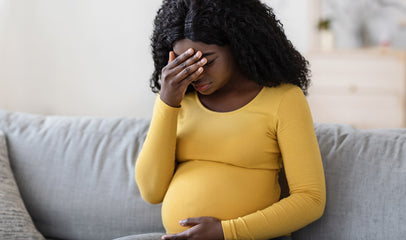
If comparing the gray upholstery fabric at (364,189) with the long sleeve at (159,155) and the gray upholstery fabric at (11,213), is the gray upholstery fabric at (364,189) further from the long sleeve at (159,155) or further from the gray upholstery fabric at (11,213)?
the gray upholstery fabric at (11,213)

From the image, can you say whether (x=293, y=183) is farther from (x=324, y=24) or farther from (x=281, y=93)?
(x=324, y=24)

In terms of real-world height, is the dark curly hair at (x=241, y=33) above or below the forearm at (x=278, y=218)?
above

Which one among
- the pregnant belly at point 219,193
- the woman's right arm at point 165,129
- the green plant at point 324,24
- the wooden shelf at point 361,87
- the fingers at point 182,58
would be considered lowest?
the wooden shelf at point 361,87

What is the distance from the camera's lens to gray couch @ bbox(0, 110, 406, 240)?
1.26 metres

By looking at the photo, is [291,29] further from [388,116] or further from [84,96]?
[84,96]

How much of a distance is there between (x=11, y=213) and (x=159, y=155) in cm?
51

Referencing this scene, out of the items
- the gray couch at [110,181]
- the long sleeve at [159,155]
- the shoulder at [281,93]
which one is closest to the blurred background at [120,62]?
the gray couch at [110,181]

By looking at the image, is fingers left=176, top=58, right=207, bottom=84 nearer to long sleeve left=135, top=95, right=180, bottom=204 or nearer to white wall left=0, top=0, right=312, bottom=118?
long sleeve left=135, top=95, right=180, bottom=204

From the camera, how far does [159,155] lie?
4.01ft

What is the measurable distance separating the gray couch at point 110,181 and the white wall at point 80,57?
171 cm

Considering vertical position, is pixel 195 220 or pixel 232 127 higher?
pixel 232 127

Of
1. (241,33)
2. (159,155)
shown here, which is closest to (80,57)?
(159,155)

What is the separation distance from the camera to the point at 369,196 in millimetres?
1264

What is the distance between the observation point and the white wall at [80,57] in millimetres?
3258
